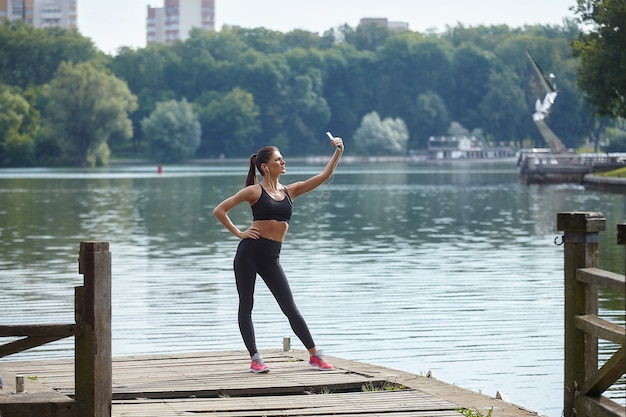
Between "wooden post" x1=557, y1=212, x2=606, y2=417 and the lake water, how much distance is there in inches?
117

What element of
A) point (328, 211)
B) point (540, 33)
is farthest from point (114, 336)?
point (540, 33)

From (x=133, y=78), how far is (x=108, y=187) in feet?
318

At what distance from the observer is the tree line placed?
6053 inches

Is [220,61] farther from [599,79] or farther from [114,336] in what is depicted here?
[114,336]

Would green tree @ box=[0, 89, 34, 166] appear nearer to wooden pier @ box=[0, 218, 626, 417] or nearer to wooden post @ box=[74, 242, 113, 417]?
wooden pier @ box=[0, 218, 626, 417]

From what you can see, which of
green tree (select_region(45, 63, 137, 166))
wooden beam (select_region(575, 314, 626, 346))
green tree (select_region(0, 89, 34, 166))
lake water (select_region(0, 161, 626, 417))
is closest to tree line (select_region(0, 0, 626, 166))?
green tree (select_region(0, 89, 34, 166))

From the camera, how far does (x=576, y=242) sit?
8500mm

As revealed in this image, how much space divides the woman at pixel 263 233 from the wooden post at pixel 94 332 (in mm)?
2156

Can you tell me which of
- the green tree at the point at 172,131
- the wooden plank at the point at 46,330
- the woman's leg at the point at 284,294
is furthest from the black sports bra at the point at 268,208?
the green tree at the point at 172,131

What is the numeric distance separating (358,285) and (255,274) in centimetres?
1236

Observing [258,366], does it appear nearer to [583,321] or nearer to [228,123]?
[583,321]

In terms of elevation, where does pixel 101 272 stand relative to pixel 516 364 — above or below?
above

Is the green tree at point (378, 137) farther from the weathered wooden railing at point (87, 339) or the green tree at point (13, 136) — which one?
the weathered wooden railing at point (87, 339)

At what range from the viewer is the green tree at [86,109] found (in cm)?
12112
